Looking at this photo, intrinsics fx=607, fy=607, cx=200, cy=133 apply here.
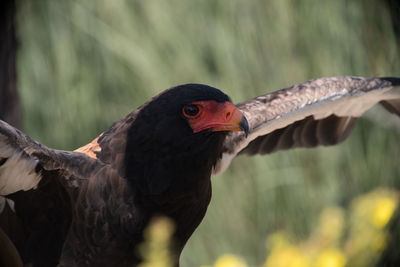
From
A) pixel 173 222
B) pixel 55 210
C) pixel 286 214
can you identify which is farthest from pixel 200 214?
pixel 286 214

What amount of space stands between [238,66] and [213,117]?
2.80 metres

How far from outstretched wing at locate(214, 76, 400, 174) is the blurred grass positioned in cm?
145

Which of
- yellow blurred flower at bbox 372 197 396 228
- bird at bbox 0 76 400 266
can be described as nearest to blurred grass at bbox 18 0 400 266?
bird at bbox 0 76 400 266

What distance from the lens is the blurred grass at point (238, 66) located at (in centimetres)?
523

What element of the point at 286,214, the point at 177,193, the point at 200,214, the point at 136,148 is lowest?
the point at 286,214

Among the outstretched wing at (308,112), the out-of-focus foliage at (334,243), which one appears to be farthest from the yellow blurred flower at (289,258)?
the outstretched wing at (308,112)

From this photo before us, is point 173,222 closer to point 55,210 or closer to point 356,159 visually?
point 55,210

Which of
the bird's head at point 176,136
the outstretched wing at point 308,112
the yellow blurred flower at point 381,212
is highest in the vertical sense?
the yellow blurred flower at point 381,212

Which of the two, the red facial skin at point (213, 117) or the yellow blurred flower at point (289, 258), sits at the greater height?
the yellow blurred flower at point (289, 258)

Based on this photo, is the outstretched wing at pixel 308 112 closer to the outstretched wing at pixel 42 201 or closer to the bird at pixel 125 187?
the bird at pixel 125 187

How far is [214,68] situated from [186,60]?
26cm

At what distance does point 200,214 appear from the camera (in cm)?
277

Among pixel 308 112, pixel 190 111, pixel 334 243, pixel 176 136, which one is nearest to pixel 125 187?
pixel 176 136

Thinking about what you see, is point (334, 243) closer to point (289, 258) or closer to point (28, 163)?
point (289, 258)
